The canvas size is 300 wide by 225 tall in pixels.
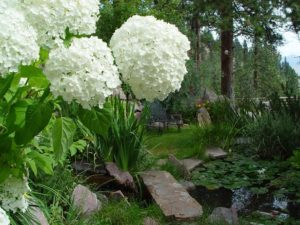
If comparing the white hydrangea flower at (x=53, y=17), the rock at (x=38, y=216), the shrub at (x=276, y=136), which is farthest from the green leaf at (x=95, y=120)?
the shrub at (x=276, y=136)

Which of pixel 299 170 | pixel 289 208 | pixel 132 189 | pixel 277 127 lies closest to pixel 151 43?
pixel 132 189

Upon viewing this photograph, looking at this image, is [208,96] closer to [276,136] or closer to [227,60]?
[227,60]

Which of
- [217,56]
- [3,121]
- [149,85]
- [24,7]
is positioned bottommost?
[3,121]

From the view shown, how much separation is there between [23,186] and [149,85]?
2.09 feet

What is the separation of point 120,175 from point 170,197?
65cm

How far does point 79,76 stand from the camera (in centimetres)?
139

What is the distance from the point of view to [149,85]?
158cm

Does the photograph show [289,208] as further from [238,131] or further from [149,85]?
[149,85]

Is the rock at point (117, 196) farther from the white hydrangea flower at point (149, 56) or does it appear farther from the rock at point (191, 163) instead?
the white hydrangea flower at point (149, 56)

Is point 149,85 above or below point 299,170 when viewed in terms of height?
above

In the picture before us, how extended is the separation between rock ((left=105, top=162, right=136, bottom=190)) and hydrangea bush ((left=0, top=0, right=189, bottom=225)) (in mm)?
3790

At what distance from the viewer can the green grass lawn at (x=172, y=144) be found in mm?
7961

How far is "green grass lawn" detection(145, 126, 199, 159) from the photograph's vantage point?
7.96 metres

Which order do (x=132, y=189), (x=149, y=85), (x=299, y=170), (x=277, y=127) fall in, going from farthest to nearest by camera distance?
1. (x=277, y=127)
2. (x=299, y=170)
3. (x=132, y=189)
4. (x=149, y=85)
